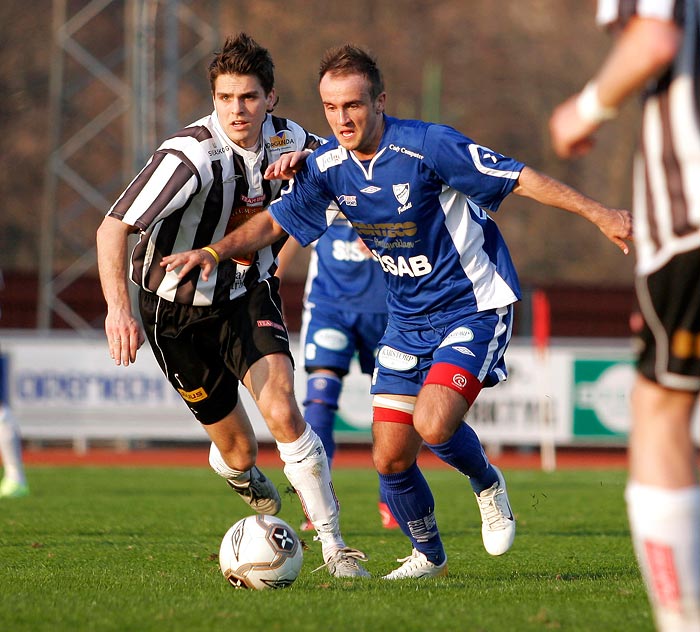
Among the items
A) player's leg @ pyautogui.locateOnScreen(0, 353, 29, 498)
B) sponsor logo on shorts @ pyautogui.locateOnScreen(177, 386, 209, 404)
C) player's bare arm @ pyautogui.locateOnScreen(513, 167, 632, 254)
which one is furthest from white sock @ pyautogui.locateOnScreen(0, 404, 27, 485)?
player's bare arm @ pyautogui.locateOnScreen(513, 167, 632, 254)

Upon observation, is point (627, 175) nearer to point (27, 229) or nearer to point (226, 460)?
point (27, 229)

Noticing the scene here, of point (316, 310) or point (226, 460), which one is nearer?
point (226, 460)

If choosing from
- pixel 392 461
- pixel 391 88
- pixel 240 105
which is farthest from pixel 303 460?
pixel 391 88

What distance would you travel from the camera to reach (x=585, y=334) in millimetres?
20328

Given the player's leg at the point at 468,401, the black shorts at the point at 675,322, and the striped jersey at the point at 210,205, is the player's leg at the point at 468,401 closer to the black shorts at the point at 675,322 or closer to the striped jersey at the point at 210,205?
the striped jersey at the point at 210,205

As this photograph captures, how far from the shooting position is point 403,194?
580cm

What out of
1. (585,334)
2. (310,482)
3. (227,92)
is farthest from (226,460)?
(585,334)

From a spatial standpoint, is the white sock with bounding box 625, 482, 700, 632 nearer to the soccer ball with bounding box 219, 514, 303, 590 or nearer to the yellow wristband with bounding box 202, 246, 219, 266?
the soccer ball with bounding box 219, 514, 303, 590

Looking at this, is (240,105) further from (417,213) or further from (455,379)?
(455,379)

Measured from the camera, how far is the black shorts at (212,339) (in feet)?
20.9

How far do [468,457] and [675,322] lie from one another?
269 cm

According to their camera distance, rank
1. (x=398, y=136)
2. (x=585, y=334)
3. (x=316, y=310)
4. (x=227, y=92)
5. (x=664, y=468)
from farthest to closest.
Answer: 1. (x=585, y=334)
2. (x=316, y=310)
3. (x=227, y=92)
4. (x=398, y=136)
5. (x=664, y=468)

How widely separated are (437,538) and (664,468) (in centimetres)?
264

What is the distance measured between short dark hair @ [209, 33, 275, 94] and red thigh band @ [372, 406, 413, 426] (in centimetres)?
176
